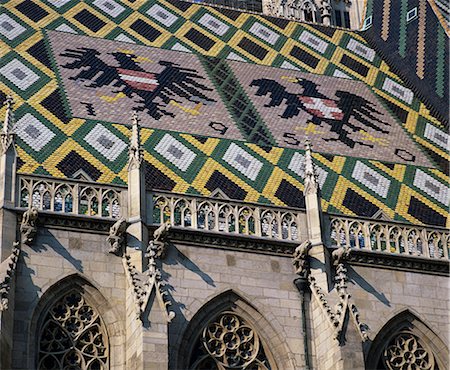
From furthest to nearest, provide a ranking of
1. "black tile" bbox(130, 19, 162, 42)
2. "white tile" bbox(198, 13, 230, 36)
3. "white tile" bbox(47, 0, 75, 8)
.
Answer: "white tile" bbox(198, 13, 230, 36)
"white tile" bbox(47, 0, 75, 8)
"black tile" bbox(130, 19, 162, 42)

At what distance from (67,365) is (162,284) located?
5.47ft

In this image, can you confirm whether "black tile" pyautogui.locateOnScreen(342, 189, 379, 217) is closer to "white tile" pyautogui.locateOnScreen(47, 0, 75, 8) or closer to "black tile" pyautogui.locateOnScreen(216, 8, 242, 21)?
"black tile" pyautogui.locateOnScreen(216, 8, 242, 21)

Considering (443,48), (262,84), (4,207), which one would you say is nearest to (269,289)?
(4,207)

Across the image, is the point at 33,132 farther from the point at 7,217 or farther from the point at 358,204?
the point at 358,204

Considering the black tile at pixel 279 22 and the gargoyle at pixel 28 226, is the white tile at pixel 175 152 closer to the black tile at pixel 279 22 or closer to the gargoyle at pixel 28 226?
the gargoyle at pixel 28 226

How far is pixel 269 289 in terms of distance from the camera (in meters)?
18.6

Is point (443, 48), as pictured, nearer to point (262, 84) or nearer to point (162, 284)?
point (262, 84)

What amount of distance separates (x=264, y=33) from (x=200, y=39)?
1993mm

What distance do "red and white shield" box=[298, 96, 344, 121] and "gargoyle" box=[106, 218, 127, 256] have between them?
708 centimetres

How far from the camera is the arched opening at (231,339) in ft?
58.5

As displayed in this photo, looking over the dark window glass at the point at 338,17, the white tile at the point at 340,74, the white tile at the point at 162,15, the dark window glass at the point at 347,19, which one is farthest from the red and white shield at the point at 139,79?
the dark window glass at the point at 347,19

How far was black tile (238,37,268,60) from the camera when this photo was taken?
85.2 feet

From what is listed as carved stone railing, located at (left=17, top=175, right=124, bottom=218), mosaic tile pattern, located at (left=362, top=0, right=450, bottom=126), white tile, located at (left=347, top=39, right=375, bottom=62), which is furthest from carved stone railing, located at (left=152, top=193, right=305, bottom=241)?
white tile, located at (left=347, top=39, right=375, bottom=62)

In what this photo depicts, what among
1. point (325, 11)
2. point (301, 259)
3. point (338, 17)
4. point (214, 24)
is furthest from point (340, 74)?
point (301, 259)
